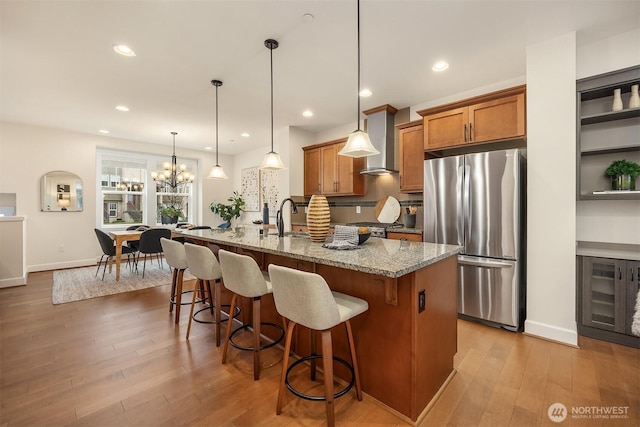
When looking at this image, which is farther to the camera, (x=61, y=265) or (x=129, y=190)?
(x=129, y=190)

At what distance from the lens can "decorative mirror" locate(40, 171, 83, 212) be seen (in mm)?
5207

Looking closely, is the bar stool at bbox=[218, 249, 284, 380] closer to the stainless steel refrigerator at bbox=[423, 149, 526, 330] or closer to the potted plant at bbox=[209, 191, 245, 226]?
the stainless steel refrigerator at bbox=[423, 149, 526, 330]

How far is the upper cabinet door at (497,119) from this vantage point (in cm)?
284

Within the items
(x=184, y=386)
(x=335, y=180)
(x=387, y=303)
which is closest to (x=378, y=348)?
(x=387, y=303)

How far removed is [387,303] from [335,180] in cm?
348

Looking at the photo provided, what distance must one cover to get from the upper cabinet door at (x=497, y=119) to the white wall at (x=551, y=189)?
0.20m

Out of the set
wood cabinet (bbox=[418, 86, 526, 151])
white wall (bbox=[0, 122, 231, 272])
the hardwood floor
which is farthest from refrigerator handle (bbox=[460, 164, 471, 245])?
white wall (bbox=[0, 122, 231, 272])

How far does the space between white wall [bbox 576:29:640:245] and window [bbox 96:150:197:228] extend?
6.87 meters

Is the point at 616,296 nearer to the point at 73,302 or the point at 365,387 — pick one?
the point at 365,387

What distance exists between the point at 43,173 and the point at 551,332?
25.5 ft

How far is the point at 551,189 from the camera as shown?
2.52m

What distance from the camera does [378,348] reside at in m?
1.68

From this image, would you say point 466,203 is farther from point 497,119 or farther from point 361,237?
point 361,237

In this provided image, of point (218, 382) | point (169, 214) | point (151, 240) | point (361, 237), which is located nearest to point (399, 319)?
point (361, 237)
